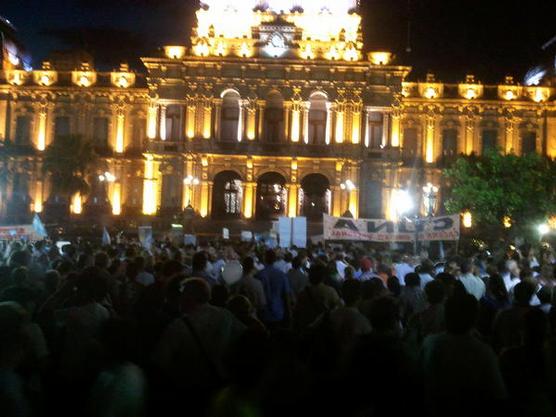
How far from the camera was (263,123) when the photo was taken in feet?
157

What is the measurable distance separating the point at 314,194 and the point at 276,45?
978cm

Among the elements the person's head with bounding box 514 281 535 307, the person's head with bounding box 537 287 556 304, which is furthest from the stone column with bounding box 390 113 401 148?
the person's head with bounding box 514 281 535 307

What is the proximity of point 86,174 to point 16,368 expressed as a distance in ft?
149

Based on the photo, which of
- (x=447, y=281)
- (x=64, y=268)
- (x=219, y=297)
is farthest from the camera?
(x=64, y=268)

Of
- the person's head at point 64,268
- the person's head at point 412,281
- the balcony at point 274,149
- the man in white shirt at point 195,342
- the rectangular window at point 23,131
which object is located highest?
the rectangular window at point 23,131

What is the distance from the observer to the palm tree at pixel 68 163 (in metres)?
47.0

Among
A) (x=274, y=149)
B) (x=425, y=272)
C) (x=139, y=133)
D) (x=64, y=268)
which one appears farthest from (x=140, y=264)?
(x=139, y=133)

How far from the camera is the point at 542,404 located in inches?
192

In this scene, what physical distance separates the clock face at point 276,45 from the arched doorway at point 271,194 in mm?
7754

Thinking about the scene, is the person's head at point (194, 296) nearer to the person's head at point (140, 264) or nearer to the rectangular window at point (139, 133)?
the person's head at point (140, 264)

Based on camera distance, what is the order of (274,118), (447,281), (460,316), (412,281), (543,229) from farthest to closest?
(274,118)
(543,229)
(412,281)
(447,281)
(460,316)

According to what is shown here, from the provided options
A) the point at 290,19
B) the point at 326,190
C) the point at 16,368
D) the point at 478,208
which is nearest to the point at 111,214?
the point at 326,190

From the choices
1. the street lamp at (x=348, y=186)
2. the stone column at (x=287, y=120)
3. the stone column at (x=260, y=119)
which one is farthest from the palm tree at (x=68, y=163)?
the street lamp at (x=348, y=186)

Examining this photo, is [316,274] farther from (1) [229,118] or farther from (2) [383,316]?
(1) [229,118]
